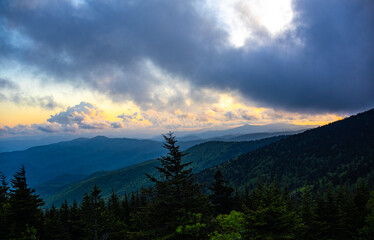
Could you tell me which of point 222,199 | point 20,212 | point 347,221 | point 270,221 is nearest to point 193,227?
point 270,221

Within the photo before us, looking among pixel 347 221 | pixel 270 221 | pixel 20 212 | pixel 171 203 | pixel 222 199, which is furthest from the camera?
pixel 347 221

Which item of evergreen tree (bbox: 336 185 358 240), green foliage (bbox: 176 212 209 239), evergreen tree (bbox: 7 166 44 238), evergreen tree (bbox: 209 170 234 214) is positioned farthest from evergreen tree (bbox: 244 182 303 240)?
evergreen tree (bbox: 336 185 358 240)

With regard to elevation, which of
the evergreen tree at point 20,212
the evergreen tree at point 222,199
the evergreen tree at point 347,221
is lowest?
the evergreen tree at point 347,221

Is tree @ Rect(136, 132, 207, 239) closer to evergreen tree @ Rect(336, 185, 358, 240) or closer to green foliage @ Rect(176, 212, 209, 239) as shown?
green foliage @ Rect(176, 212, 209, 239)

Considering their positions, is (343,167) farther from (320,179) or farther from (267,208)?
(267,208)

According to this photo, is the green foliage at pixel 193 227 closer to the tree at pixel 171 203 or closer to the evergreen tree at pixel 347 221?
the tree at pixel 171 203

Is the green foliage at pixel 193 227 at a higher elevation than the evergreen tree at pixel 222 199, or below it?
higher

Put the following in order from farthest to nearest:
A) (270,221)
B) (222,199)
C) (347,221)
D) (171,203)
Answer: (347,221)
(222,199)
(171,203)
(270,221)

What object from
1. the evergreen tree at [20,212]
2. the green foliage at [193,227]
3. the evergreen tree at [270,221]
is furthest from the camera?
the evergreen tree at [20,212]

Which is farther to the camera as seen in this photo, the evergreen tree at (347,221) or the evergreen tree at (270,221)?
the evergreen tree at (347,221)

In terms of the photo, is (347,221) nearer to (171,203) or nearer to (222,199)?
(222,199)

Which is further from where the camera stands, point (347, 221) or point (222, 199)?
point (347, 221)

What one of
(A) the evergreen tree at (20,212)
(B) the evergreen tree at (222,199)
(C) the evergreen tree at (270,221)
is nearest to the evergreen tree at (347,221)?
(B) the evergreen tree at (222,199)

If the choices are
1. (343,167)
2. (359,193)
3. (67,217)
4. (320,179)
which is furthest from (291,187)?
(67,217)
